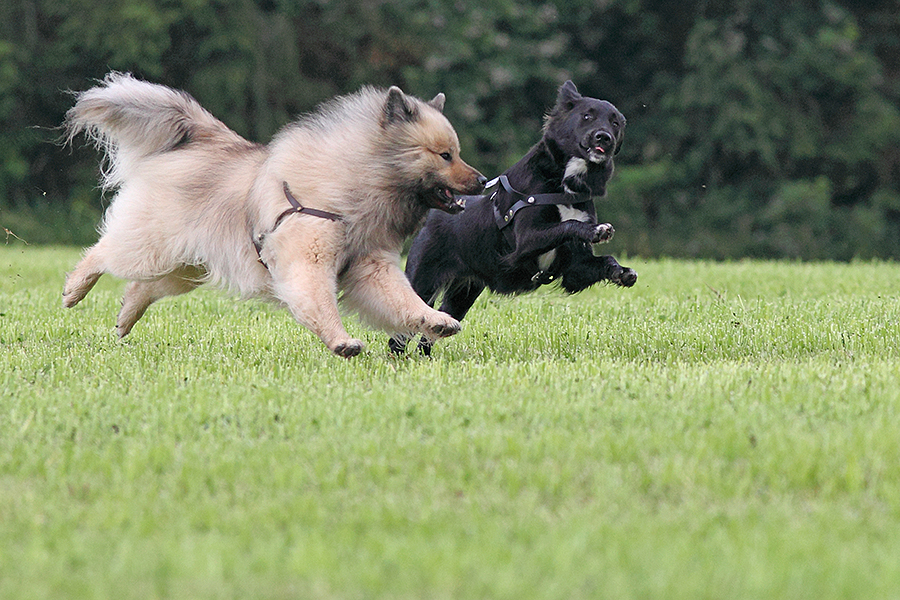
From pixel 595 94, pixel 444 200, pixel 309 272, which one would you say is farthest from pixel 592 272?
pixel 595 94

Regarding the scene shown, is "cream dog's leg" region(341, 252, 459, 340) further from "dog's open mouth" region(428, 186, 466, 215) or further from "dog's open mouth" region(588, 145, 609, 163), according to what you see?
"dog's open mouth" region(588, 145, 609, 163)

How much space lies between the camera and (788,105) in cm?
2262

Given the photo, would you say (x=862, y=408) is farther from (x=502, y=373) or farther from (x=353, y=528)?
(x=353, y=528)

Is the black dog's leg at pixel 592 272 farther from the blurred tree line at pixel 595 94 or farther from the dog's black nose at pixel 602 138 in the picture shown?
the blurred tree line at pixel 595 94

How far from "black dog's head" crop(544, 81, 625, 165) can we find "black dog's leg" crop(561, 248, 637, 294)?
57 centimetres

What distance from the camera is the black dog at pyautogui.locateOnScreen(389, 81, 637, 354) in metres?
6.13

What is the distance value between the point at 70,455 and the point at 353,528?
51.6 inches

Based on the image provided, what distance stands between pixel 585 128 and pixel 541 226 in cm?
67

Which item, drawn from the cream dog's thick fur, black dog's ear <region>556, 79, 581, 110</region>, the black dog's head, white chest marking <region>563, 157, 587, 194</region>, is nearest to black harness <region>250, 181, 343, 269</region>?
the cream dog's thick fur

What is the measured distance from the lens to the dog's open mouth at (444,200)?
19.4 feet

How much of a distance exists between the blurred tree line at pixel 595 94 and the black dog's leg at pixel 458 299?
1379cm

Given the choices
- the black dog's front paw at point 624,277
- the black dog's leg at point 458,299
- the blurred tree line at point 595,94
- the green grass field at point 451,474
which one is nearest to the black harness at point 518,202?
the black dog's front paw at point 624,277

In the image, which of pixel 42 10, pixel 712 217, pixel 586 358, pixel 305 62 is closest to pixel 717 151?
pixel 712 217

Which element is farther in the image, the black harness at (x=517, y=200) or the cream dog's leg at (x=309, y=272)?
the black harness at (x=517, y=200)
